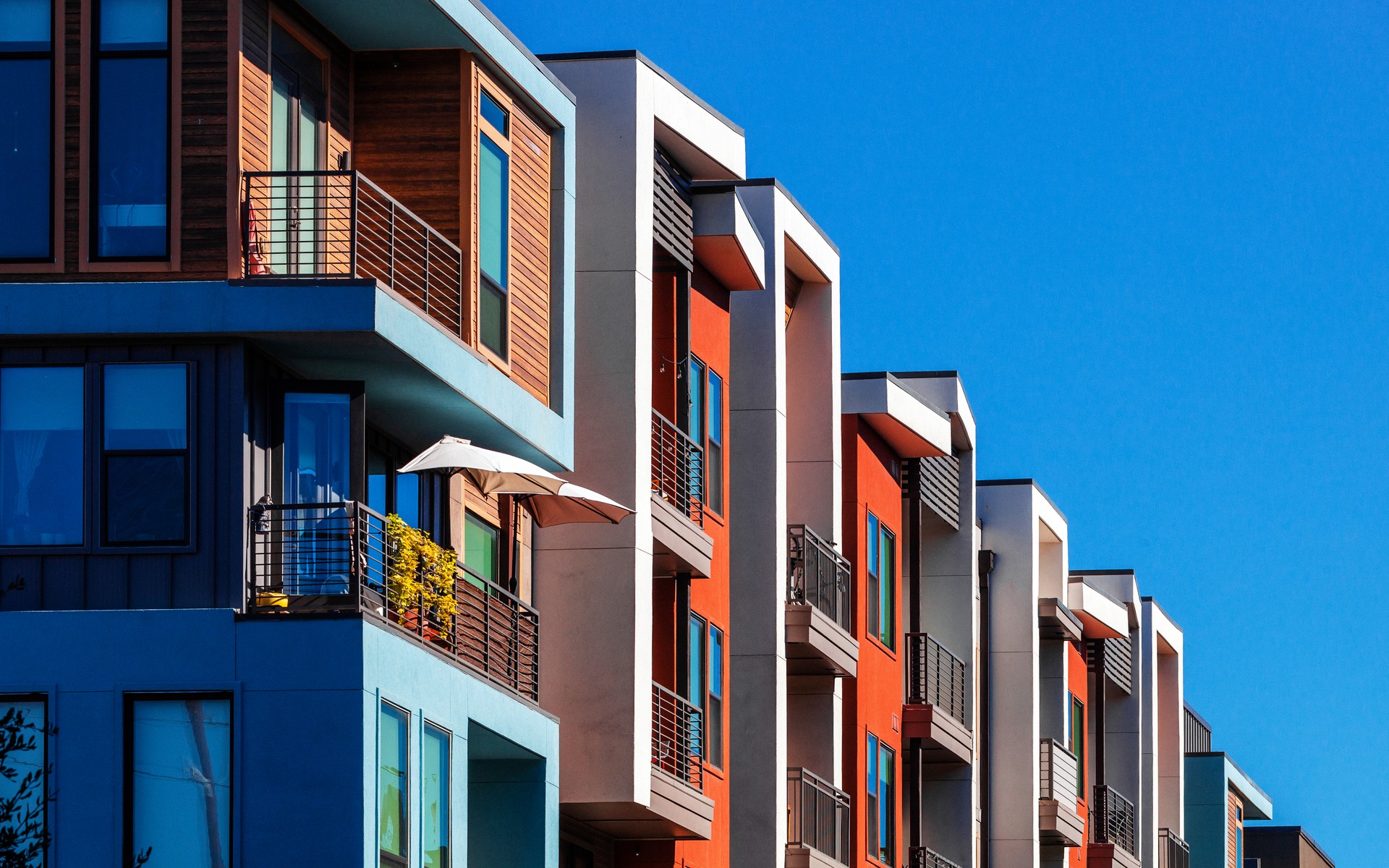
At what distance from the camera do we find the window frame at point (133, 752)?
23.1 m

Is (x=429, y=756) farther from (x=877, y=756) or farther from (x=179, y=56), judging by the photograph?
(x=877, y=756)

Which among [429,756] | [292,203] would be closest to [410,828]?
[429,756]

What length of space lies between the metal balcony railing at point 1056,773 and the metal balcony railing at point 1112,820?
10.9 ft

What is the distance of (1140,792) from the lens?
203 ft

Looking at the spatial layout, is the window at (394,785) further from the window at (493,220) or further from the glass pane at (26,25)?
the glass pane at (26,25)

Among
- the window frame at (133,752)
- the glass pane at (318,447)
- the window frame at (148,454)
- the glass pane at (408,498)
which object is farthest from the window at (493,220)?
the window frame at (133,752)

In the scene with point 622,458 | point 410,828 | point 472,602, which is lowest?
point 410,828

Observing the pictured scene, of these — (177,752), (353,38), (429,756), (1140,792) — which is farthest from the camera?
(1140,792)

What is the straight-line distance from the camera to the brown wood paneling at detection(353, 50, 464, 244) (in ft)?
92.0

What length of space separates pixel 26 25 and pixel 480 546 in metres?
8.41

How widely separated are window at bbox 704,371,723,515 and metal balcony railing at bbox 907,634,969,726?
10123 millimetres

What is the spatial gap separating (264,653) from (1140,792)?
136 feet

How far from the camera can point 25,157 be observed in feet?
80.7

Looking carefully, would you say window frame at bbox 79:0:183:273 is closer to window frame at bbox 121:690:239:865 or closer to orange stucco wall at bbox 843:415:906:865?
window frame at bbox 121:690:239:865
